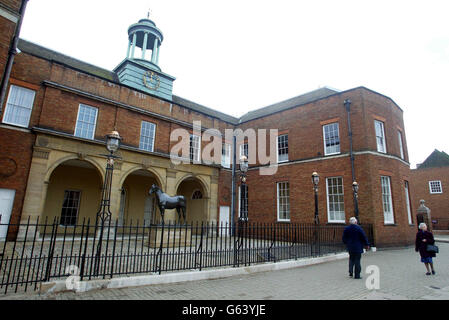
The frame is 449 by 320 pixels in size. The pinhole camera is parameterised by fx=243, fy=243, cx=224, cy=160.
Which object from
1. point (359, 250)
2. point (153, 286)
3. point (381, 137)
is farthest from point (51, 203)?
point (381, 137)

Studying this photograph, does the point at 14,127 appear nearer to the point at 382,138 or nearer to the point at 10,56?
the point at 10,56

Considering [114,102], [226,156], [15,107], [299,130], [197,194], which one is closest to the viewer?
[15,107]

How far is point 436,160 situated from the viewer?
31156mm

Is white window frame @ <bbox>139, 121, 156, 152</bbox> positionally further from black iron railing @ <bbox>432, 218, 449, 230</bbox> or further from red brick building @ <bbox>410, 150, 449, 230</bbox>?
black iron railing @ <bbox>432, 218, 449, 230</bbox>

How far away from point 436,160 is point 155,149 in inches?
1375

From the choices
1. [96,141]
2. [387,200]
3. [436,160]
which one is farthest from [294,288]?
[436,160]

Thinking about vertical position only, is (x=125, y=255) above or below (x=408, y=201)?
below

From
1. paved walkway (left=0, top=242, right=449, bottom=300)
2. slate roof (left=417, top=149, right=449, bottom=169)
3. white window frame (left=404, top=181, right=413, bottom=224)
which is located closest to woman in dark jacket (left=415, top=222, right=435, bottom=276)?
paved walkway (left=0, top=242, right=449, bottom=300)

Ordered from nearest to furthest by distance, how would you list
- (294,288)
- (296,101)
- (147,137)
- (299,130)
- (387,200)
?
1. (294,288)
2. (387,200)
3. (147,137)
4. (299,130)
5. (296,101)

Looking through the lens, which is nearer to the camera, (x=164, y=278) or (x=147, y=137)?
(x=164, y=278)

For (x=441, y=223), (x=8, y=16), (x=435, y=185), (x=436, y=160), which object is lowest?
(x=441, y=223)

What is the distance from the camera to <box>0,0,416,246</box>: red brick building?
13.0 metres
